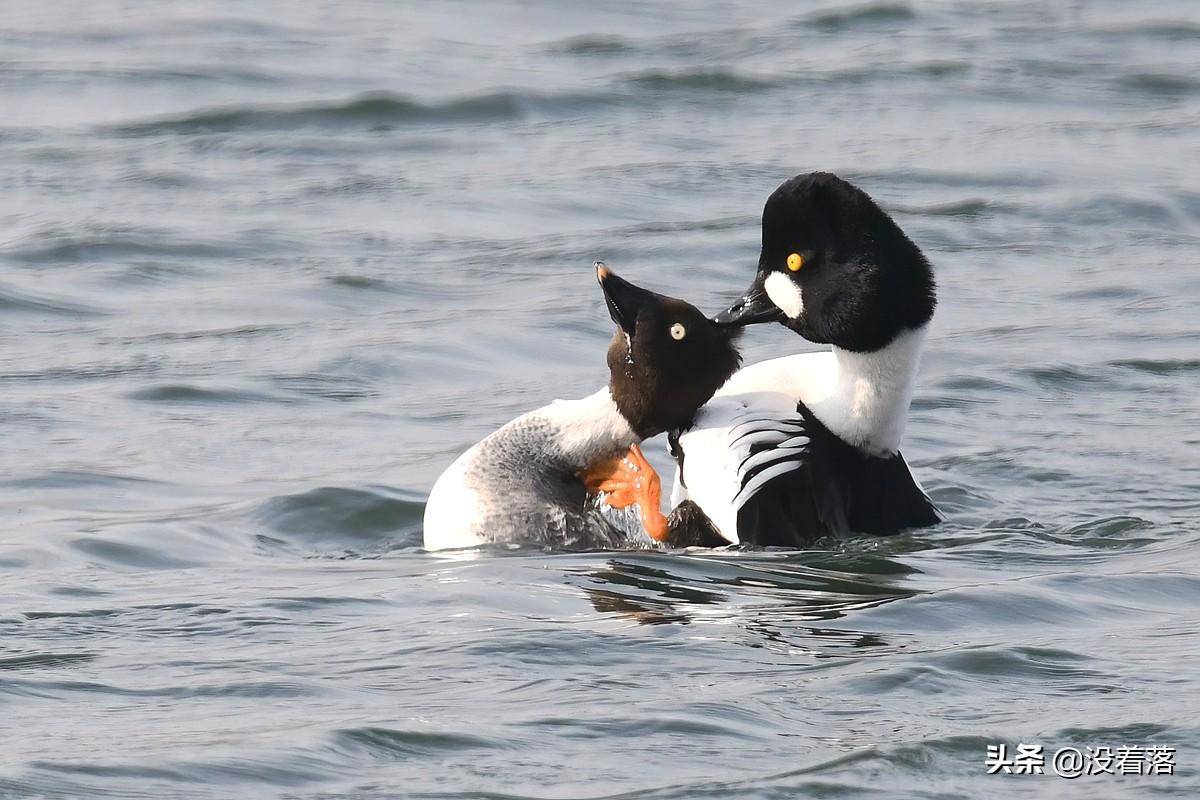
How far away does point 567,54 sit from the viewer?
18484 mm

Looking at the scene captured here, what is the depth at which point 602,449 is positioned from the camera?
790 cm

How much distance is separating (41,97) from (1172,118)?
883 centimetres

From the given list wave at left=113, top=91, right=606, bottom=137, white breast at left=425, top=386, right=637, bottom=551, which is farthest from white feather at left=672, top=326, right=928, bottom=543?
wave at left=113, top=91, right=606, bottom=137

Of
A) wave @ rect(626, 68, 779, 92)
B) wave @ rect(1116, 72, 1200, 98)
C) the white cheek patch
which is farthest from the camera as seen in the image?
wave @ rect(1116, 72, 1200, 98)

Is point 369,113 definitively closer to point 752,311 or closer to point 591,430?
point 591,430

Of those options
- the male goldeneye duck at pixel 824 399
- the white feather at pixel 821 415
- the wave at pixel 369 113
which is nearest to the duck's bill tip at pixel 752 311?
the male goldeneye duck at pixel 824 399

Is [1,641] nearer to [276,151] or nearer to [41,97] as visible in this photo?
[276,151]

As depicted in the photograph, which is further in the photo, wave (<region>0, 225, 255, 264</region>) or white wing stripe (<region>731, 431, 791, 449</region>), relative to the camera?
wave (<region>0, 225, 255, 264</region>)

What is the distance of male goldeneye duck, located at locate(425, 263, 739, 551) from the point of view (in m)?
7.57

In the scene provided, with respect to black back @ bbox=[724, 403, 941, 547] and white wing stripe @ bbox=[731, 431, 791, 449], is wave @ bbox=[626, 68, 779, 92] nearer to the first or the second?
black back @ bbox=[724, 403, 941, 547]

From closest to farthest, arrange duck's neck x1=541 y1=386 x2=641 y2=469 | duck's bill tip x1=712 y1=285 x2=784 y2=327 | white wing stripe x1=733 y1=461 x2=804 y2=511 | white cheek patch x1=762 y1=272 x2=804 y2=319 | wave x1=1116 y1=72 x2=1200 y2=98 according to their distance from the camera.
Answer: white wing stripe x1=733 y1=461 x2=804 y2=511
white cheek patch x1=762 y1=272 x2=804 y2=319
duck's bill tip x1=712 y1=285 x2=784 y2=327
duck's neck x1=541 y1=386 x2=641 y2=469
wave x1=1116 y1=72 x2=1200 y2=98

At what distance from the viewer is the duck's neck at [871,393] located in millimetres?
7430

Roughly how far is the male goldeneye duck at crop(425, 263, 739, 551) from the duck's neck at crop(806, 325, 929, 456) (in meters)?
0.42

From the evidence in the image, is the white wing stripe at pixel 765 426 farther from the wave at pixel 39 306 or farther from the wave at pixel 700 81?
the wave at pixel 700 81
